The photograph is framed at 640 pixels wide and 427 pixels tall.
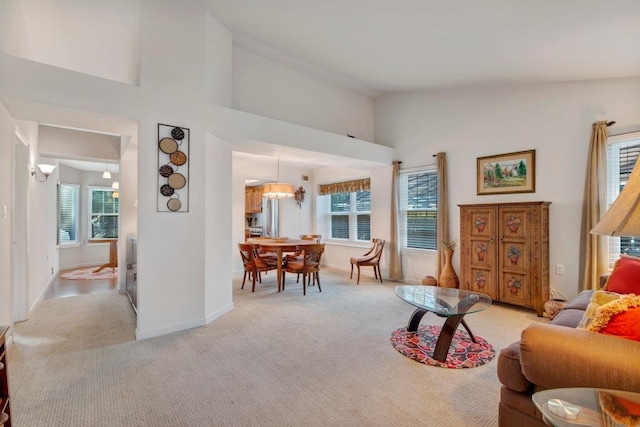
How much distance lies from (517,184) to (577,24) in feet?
7.08

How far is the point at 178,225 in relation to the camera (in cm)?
325

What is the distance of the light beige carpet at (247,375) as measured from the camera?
189cm

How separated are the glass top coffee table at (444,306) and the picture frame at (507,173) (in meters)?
1.98

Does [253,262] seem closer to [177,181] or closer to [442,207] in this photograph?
[177,181]

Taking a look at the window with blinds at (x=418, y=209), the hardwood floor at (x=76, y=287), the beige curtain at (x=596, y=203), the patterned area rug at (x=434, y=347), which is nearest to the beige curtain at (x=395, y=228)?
the window with blinds at (x=418, y=209)

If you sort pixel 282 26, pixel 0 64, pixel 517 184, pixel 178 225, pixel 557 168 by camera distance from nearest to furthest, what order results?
pixel 0 64, pixel 178 225, pixel 282 26, pixel 557 168, pixel 517 184

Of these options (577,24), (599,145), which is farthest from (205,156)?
(599,145)

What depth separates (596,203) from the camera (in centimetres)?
350

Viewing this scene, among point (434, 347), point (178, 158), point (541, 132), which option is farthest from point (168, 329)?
point (541, 132)

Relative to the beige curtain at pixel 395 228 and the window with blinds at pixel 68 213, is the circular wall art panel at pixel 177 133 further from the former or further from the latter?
the window with blinds at pixel 68 213

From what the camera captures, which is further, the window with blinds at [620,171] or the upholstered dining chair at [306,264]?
the upholstered dining chair at [306,264]

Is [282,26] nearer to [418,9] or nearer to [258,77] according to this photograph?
[258,77]

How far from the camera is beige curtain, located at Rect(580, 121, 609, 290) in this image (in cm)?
347

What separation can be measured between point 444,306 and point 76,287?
238 inches
